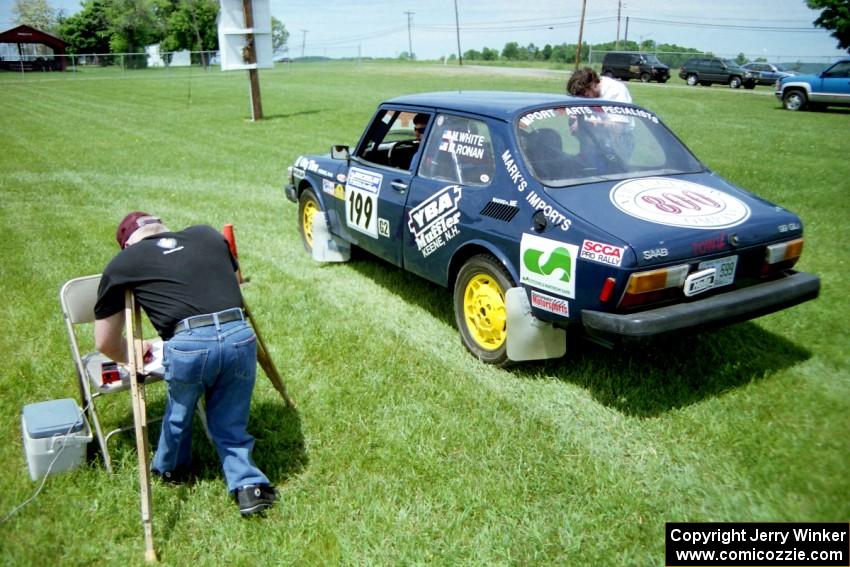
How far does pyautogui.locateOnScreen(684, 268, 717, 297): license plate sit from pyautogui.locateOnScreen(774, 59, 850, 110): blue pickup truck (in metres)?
22.3

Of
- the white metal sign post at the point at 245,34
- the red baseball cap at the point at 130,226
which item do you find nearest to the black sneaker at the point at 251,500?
the red baseball cap at the point at 130,226

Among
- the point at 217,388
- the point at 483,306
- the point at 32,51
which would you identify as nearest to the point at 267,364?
the point at 217,388

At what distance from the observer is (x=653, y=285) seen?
3.64m

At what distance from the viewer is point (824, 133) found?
16453mm

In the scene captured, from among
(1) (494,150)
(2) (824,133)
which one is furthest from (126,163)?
(2) (824,133)

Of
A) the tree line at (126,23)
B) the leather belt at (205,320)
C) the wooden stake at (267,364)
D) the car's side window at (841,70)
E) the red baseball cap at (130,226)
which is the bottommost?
the wooden stake at (267,364)

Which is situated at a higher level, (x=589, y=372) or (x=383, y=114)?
(x=383, y=114)

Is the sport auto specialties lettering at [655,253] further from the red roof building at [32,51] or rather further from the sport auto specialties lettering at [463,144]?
the red roof building at [32,51]

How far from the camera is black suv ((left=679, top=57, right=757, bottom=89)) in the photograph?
34750 millimetres

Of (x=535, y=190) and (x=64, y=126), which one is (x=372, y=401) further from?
(x=64, y=126)

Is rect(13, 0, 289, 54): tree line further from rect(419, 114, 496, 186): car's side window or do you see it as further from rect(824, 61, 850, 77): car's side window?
rect(419, 114, 496, 186): car's side window

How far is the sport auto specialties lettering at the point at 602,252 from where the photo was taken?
11.7 feet

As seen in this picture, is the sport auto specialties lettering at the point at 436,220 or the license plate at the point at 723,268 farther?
the sport auto specialties lettering at the point at 436,220

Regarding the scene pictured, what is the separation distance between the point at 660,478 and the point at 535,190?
5.96 ft
